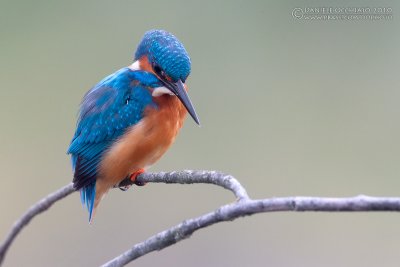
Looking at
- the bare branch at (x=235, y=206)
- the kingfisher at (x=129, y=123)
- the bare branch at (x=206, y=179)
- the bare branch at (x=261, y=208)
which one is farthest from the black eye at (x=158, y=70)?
the bare branch at (x=261, y=208)

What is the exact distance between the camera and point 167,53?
2.49 meters

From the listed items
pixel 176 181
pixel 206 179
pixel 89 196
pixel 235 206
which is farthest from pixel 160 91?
pixel 235 206

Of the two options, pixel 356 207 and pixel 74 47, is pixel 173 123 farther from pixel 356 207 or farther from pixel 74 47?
pixel 74 47

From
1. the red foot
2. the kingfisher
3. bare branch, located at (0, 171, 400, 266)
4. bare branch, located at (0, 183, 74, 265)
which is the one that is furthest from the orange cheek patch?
bare branch, located at (0, 171, 400, 266)

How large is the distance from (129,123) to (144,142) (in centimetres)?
8

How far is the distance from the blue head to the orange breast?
7cm

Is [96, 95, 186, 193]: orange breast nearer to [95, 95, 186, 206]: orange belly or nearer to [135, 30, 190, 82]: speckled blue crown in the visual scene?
[95, 95, 186, 206]: orange belly

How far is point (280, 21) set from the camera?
18.8ft

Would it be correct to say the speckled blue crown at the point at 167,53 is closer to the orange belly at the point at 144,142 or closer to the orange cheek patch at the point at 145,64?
the orange cheek patch at the point at 145,64

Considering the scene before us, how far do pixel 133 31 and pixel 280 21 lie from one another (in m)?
1.08

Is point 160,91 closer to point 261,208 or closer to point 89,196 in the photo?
point 89,196

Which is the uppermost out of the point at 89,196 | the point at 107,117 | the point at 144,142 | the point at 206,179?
the point at 107,117

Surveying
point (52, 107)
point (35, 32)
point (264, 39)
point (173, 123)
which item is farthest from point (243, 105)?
point (173, 123)

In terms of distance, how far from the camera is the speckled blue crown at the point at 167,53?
8.00 ft
